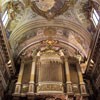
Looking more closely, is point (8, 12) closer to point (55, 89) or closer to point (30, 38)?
point (30, 38)

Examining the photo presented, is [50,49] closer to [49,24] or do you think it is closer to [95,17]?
[49,24]

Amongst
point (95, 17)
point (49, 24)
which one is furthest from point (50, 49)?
point (95, 17)

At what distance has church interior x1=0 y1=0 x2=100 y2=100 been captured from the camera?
13656mm

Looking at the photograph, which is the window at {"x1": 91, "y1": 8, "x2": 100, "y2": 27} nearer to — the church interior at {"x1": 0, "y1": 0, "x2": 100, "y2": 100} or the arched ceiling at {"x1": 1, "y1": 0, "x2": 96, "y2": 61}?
the church interior at {"x1": 0, "y1": 0, "x2": 100, "y2": 100}

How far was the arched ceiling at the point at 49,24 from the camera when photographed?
15.4m

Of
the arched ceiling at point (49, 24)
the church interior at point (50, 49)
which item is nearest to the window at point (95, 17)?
the church interior at point (50, 49)

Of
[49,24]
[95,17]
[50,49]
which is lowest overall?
[50,49]

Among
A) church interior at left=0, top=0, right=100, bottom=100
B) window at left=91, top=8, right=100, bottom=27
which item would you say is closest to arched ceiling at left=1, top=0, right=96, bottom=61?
church interior at left=0, top=0, right=100, bottom=100

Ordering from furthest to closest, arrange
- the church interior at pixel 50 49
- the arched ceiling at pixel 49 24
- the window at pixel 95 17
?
1. the arched ceiling at pixel 49 24
2. the window at pixel 95 17
3. the church interior at pixel 50 49

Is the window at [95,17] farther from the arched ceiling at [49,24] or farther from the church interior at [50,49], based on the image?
the arched ceiling at [49,24]

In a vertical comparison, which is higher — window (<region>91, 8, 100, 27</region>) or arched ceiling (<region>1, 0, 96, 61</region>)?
arched ceiling (<region>1, 0, 96, 61</region>)

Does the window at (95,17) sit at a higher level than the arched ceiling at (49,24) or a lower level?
lower

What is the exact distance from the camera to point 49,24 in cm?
1720

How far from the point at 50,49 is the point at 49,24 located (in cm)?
190
